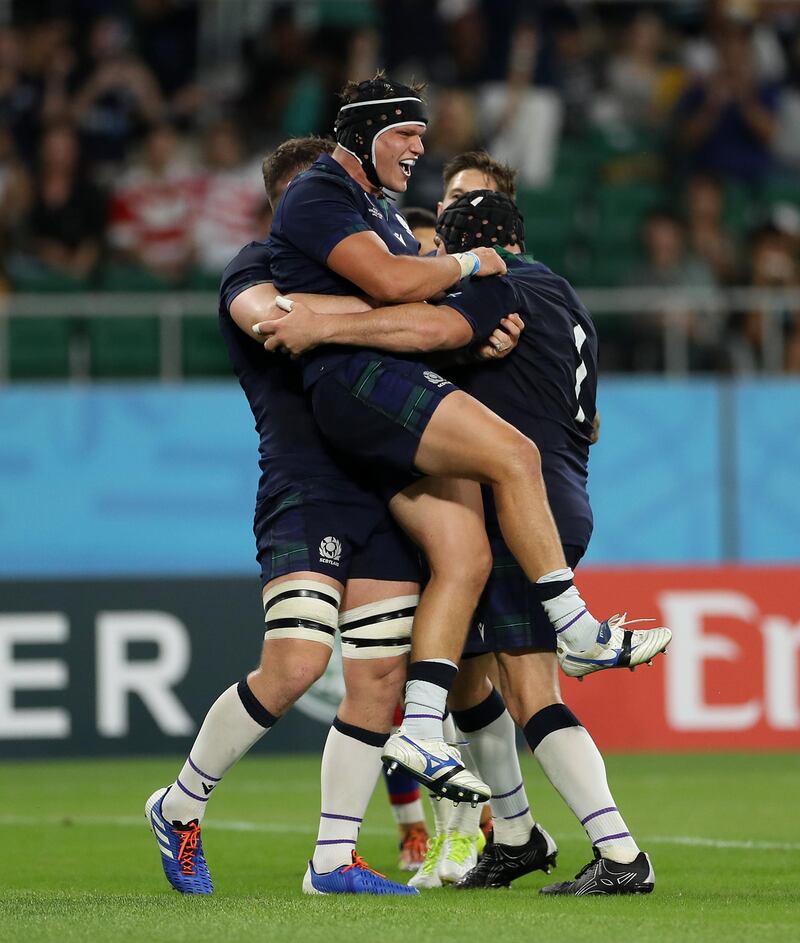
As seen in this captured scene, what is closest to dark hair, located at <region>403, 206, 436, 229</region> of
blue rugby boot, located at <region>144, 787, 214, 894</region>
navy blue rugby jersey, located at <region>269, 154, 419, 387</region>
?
navy blue rugby jersey, located at <region>269, 154, 419, 387</region>

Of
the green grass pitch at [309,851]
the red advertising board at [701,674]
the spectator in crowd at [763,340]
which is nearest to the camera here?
the green grass pitch at [309,851]

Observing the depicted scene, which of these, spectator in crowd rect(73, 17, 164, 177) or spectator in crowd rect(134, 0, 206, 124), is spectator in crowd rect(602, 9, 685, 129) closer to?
spectator in crowd rect(134, 0, 206, 124)

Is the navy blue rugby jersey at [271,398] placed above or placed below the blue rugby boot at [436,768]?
above

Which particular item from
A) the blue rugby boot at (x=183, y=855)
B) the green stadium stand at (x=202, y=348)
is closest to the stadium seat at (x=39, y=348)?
the green stadium stand at (x=202, y=348)

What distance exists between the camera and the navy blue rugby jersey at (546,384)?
5.98 meters

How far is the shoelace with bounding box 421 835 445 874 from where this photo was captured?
20.6ft

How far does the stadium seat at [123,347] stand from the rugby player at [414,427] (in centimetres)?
701

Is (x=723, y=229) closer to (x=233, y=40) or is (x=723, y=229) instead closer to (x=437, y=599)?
(x=233, y=40)

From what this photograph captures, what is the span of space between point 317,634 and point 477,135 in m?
9.94

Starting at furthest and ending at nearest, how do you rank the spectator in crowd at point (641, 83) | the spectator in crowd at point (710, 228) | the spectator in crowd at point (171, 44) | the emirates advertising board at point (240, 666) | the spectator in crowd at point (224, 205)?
1. the spectator in crowd at point (641, 83)
2. the spectator in crowd at point (171, 44)
3. the spectator in crowd at point (224, 205)
4. the spectator in crowd at point (710, 228)
5. the emirates advertising board at point (240, 666)

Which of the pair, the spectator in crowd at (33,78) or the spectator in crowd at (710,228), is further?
the spectator in crowd at (33,78)

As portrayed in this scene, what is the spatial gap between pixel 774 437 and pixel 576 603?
7.68 m

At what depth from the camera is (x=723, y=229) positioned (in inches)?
584

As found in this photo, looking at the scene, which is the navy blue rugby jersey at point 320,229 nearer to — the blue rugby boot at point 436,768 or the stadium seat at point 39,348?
the blue rugby boot at point 436,768
